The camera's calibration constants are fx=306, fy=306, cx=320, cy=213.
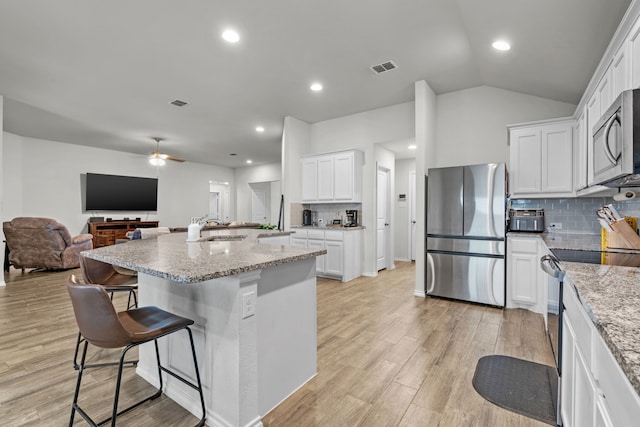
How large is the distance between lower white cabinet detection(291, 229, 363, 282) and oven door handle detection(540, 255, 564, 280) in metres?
3.43

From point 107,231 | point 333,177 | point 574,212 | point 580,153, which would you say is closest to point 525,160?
point 580,153

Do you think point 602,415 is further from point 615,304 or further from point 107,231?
point 107,231

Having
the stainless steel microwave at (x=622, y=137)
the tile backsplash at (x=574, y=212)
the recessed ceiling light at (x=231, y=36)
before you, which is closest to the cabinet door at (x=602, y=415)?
the stainless steel microwave at (x=622, y=137)

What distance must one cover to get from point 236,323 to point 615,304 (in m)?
1.48

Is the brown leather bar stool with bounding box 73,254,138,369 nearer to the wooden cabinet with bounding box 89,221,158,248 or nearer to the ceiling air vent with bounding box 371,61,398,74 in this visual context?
the ceiling air vent with bounding box 371,61,398,74

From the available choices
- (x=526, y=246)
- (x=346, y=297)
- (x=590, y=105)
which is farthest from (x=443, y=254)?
(x=590, y=105)

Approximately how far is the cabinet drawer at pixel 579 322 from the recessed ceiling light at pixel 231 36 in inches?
136

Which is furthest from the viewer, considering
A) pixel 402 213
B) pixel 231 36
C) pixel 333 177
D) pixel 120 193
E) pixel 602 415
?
pixel 120 193

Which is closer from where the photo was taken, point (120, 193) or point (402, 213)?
point (402, 213)

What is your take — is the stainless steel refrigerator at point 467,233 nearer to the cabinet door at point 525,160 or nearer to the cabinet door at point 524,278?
the cabinet door at point 524,278

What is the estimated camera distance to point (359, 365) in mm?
2346

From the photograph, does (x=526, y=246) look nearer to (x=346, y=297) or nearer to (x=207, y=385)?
(x=346, y=297)

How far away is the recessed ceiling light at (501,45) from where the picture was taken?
3.00 m

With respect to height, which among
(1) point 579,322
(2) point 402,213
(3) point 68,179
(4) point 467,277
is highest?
(3) point 68,179
